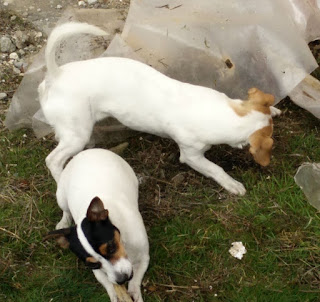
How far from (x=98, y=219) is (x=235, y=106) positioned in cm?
115

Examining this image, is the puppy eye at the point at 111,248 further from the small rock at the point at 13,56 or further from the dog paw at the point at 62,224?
the small rock at the point at 13,56

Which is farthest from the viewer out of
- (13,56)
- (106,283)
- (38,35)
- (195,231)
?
(38,35)

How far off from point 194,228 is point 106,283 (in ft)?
2.11

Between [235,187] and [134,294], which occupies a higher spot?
[235,187]

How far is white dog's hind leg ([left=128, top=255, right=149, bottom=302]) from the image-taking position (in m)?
3.09

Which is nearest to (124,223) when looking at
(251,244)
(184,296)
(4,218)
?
(184,296)

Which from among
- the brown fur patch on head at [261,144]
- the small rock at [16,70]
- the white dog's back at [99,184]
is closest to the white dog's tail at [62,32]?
the white dog's back at [99,184]

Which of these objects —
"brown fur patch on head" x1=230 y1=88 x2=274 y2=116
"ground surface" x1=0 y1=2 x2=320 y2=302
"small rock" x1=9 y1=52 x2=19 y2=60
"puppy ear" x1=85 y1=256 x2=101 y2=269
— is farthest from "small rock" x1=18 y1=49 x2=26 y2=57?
"puppy ear" x1=85 y1=256 x2=101 y2=269

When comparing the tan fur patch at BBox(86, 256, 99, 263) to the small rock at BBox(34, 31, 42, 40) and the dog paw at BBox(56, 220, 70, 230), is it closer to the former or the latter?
the dog paw at BBox(56, 220, 70, 230)

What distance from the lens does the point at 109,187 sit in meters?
3.12

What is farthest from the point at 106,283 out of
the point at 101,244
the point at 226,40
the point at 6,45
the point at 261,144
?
the point at 6,45

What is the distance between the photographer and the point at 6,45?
4746 mm

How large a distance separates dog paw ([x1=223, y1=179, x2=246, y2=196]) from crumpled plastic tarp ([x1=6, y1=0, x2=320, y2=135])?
611 millimetres

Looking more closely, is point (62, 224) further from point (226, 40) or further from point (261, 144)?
point (226, 40)
